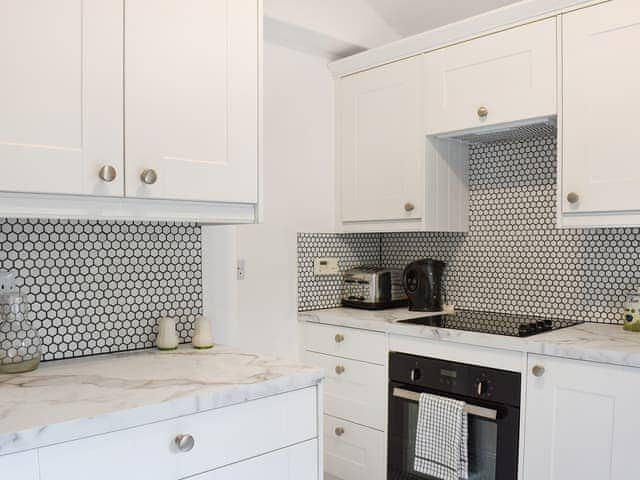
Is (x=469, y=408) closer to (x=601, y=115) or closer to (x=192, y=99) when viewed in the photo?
(x=601, y=115)

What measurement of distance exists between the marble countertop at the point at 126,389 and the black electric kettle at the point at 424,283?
1196 mm

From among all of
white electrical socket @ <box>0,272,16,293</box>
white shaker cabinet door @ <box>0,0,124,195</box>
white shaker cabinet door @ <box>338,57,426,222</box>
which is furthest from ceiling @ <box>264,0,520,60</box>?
white electrical socket @ <box>0,272,16,293</box>

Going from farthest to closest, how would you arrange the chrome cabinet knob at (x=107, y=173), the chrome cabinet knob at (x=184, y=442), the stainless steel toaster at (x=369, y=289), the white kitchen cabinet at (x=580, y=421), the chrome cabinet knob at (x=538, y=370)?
1. the stainless steel toaster at (x=369, y=289)
2. the chrome cabinet knob at (x=538, y=370)
3. the white kitchen cabinet at (x=580, y=421)
4. the chrome cabinet knob at (x=107, y=173)
5. the chrome cabinet knob at (x=184, y=442)

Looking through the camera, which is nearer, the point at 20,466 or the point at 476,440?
the point at 20,466

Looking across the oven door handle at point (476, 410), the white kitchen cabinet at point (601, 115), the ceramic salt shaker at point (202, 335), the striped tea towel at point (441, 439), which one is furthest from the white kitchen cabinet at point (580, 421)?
the ceramic salt shaker at point (202, 335)

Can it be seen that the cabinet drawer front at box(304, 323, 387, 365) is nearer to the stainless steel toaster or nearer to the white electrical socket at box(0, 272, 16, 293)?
the stainless steel toaster

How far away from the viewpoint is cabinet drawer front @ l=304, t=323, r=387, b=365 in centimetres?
248

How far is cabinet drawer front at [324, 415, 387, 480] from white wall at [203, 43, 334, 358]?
418 mm

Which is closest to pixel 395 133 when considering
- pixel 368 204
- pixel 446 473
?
pixel 368 204

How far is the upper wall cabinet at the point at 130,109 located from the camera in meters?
1.38

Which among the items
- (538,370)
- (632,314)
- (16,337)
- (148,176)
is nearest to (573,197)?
(632,314)

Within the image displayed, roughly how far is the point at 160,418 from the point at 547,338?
140 centimetres

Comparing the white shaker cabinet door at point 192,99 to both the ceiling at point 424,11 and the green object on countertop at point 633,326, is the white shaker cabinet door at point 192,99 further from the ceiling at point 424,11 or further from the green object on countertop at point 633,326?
the green object on countertop at point 633,326

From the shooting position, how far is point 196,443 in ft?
4.42
